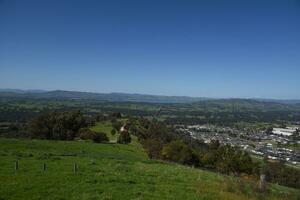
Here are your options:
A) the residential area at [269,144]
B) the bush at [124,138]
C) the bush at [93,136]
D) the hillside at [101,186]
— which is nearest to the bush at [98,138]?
the bush at [93,136]

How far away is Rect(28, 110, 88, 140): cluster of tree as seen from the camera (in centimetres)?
6469

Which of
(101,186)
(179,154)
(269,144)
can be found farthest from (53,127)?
(269,144)

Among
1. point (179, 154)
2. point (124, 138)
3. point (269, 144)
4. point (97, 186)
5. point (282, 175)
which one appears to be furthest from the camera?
point (269, 144)

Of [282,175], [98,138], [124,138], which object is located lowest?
[282,175]

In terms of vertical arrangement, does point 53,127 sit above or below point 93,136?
above

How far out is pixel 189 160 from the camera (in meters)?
57.4

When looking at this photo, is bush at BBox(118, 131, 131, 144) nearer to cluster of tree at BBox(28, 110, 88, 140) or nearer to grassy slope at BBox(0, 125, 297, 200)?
cluster of tree at BBox(28, 110, 88, 140)

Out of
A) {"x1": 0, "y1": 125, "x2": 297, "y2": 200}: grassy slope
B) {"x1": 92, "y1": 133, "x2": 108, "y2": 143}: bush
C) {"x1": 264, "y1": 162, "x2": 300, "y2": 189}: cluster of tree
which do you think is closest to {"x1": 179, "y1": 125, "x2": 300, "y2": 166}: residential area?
{"x1": 264, "y1": 162, "x2": 300, "y2": 189}: cluster of tree

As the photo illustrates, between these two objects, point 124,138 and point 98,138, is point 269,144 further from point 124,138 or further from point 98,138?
point 98,138

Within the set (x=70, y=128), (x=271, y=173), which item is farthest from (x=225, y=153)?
(x=70, y=128)

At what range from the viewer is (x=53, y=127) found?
65375mm

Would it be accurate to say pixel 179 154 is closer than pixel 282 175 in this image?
Yes

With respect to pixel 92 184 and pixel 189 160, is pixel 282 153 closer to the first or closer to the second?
pixel 189 160

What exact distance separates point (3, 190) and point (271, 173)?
53072mm
